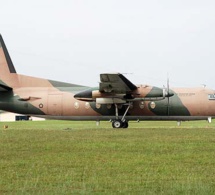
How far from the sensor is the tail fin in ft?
125

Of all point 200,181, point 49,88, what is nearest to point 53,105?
point 49,88

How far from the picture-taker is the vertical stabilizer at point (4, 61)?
126ft

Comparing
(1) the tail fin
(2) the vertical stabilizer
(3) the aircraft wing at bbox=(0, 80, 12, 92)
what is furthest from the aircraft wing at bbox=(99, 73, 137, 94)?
(2) the vertical stabilizer

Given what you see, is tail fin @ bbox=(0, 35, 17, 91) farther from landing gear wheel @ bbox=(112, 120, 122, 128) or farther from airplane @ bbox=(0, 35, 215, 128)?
landing gear wheel @ bbox=(112, 120, 122, 128)

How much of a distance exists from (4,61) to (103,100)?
875 cm

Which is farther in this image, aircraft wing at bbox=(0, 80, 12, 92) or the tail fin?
the tail fin

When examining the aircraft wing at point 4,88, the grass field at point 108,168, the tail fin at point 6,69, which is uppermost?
the tail fin at point 6,69

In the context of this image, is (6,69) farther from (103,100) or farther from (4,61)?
(103,100)

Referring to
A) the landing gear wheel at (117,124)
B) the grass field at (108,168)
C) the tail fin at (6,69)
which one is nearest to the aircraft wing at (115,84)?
the landing gear wheel at (117,124)

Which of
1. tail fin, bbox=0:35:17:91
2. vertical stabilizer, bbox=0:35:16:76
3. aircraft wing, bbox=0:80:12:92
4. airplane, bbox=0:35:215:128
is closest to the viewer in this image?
airplane, bbox=0:35:215:128

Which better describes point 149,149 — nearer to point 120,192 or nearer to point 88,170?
point 88,170

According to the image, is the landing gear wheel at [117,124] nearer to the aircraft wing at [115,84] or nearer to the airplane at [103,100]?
the airplane at [103,100]

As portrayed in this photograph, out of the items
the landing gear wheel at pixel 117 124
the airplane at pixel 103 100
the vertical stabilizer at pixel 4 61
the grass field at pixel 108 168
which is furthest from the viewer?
the vertical stabilizer at pixel 4 61

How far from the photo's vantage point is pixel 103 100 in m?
35.8
